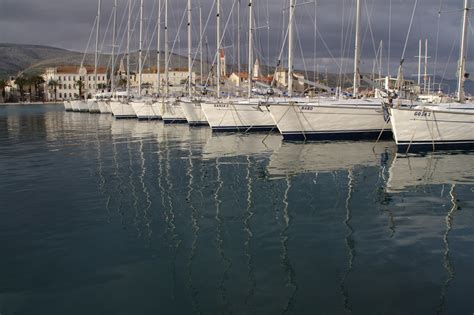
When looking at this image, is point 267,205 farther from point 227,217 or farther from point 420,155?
point 420,155

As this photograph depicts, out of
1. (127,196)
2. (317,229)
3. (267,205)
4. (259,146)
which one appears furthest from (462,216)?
(259,146)

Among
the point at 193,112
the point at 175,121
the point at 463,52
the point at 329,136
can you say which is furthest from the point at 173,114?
the point at 463,52

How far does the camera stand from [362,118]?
30922 millimetres

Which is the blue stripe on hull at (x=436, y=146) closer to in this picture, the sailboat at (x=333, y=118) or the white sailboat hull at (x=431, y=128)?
the white sailboat hull at (x=431, y=128)

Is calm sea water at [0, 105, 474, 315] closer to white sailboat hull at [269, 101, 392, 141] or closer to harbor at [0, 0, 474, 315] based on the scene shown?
harbor at [0, 0, 474, 315]

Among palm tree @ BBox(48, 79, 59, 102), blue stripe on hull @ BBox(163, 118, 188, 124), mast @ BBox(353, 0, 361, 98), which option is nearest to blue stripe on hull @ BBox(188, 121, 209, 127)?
blue stripe on hull @ BBox(163, 118, 188, 124)

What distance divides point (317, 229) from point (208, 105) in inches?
1124

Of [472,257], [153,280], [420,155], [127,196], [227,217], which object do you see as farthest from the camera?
[420,155]

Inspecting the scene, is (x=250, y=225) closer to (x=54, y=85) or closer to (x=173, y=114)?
(x=173, y=114)

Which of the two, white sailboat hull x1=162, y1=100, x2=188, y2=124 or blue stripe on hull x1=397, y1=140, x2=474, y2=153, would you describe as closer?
blue stripe on hull x1=397, y1=140, x2=474, y2=153

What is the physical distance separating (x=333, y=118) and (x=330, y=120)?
23cm

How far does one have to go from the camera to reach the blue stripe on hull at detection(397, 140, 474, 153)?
84.8 ft

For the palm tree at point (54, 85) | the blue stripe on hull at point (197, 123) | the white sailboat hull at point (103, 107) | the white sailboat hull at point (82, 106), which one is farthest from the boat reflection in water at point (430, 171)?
the palm tree at point (54, 85)

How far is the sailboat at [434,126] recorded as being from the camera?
989 inches
